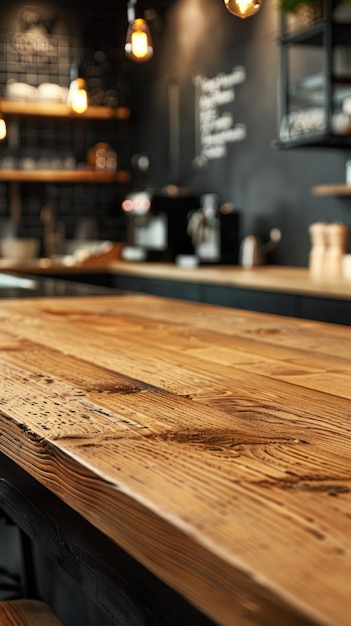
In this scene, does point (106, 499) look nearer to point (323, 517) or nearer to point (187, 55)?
point (323, 517)

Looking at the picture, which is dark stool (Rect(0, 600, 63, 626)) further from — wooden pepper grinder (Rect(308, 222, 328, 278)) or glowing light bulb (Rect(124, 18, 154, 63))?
wooden pepper grinder (Rect(308, 222, 328, 278))

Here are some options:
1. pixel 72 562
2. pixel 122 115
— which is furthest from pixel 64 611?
pixel 122 115

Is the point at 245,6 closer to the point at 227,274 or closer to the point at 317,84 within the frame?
the point at 317,84

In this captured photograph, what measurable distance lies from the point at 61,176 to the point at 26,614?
20.5 ft

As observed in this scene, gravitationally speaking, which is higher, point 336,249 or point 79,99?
point 79,99

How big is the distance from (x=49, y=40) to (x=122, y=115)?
2.89 feet

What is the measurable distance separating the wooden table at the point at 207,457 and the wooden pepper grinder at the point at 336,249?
3015 millimetres

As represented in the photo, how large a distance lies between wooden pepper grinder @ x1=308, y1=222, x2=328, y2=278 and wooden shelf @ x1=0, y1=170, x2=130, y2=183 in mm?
2934

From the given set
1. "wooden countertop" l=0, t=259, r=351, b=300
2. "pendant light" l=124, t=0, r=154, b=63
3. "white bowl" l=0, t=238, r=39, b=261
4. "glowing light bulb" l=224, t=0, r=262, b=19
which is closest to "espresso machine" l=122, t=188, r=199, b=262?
"wooden countertop" l=0, t=259, r=351, b=300

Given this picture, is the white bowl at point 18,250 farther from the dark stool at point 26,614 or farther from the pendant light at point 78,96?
the dark stool at point 26,614

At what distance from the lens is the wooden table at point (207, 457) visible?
23.9 inches

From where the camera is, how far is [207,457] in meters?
0.89

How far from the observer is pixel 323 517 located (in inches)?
27.8

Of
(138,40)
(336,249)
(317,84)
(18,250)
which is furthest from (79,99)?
(18,250)
